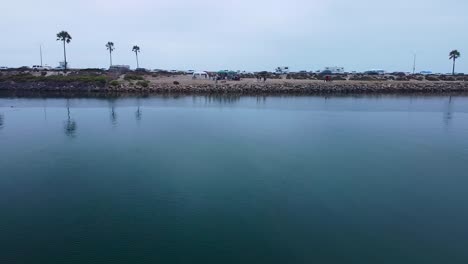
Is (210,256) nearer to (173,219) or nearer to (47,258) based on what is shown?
(173,219)

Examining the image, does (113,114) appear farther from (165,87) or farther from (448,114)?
(448,114)

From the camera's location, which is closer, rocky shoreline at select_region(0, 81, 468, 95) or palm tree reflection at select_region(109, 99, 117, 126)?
palm tree reflection at select_region(109, 99, 117, 126)

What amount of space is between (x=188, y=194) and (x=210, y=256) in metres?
4.85

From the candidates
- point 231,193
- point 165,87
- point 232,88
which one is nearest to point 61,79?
point 165,87

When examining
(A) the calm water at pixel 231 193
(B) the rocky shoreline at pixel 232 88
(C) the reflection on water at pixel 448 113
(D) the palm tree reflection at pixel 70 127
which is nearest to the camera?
(A) the calm water at pixel 231 193

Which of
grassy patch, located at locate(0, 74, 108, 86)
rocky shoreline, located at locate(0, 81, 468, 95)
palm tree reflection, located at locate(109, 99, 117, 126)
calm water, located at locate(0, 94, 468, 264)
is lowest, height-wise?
calm water, located at locate(0, 94, 468, 264)

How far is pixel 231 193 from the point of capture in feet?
52.9

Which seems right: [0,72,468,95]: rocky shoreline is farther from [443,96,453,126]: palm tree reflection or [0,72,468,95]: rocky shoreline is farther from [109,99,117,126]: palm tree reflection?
[443,96,453,126]: palm tree reflection

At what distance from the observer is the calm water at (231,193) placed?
11734 mm

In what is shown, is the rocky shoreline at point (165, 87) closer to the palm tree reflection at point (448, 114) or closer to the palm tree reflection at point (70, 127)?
the palm tree reflection at point (448, 114)

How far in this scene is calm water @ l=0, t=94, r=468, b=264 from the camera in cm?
1173

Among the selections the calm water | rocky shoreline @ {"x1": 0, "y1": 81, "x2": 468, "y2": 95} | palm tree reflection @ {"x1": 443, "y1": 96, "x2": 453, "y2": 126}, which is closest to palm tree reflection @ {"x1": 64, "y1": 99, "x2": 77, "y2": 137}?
the calm water

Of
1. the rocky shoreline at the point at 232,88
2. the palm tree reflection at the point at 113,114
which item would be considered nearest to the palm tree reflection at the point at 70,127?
the palm tree reflection at the point at 113,114

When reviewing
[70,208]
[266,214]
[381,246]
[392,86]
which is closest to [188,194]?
[266,214]
